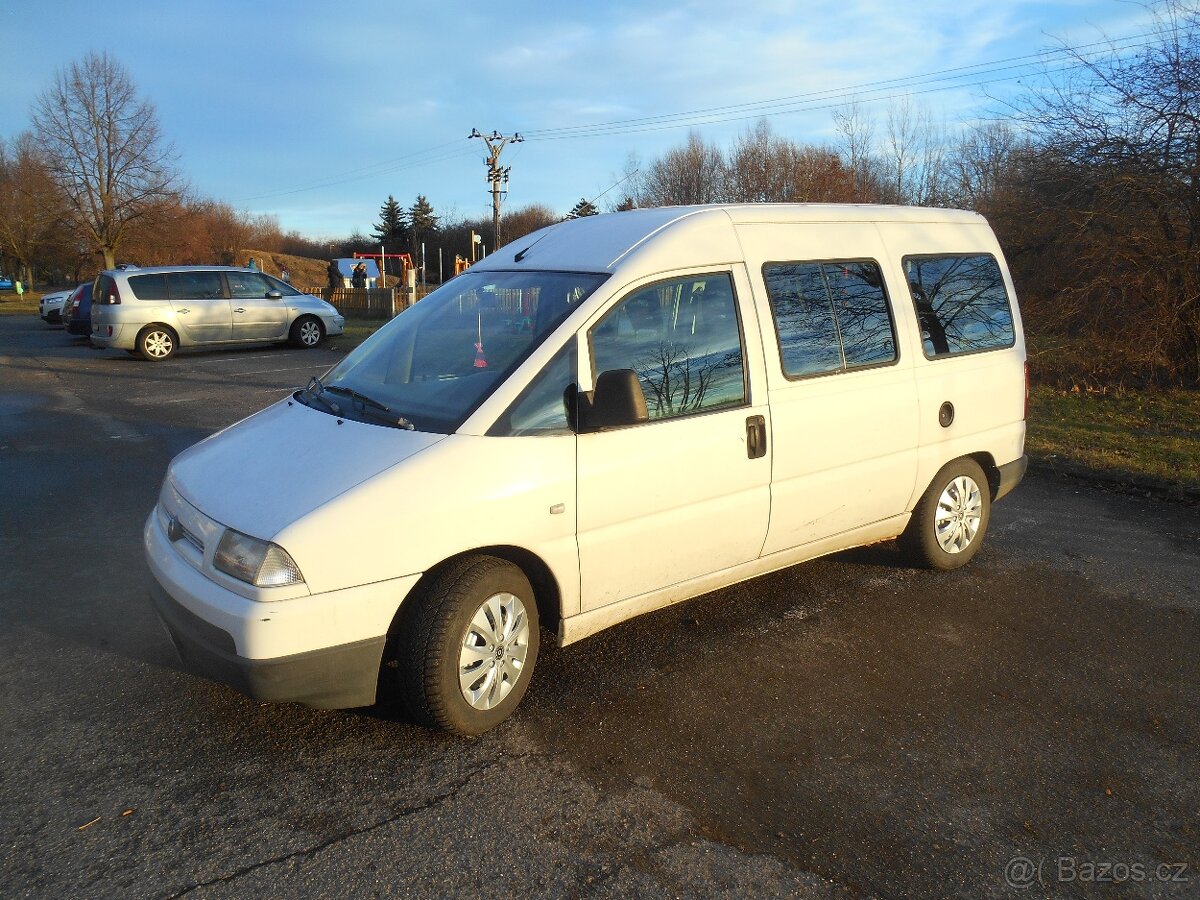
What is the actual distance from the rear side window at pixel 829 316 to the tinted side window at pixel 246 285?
16.1 meters

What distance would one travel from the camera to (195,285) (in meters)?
17.7

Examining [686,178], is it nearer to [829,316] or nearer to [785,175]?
[785,175]

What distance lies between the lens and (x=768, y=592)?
200 inches

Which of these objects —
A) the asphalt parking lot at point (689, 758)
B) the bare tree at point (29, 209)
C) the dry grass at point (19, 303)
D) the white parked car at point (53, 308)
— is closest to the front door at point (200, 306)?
the asphalt parking lot at point (689, 758)

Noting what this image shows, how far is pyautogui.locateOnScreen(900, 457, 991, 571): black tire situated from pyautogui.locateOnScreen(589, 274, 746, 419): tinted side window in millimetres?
1717

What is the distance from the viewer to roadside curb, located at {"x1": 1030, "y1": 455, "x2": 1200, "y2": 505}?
708 centimetres

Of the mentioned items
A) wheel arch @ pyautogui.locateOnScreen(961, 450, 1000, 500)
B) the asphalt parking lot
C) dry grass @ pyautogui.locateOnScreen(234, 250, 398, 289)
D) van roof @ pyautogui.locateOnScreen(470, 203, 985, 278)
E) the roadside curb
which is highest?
dry grass @ pyautogui.locateOnScreen(234, 250, 398, 289)

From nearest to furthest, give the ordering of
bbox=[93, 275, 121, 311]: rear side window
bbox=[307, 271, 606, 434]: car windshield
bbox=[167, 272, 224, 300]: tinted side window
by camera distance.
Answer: bbox=[307, 271, 606, 434]: car windshield, bbox=[93, 275, 121, 311]: rear side window, bbox=[167, 272, 224, 300]: tinted side window

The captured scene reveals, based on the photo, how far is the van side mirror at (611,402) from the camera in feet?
11.8

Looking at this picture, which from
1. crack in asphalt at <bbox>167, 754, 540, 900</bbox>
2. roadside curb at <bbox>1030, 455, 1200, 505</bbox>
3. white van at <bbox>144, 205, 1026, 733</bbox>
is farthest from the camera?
roadside curb at <bbox>1030, 455, 1200, 505</bbox>

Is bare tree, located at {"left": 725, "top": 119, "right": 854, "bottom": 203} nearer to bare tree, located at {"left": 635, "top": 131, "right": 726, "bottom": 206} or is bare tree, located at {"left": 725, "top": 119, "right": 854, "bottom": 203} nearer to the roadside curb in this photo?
bare tree, located at {"left": 635, "top": 131, "right": 726, "bottom": 206}

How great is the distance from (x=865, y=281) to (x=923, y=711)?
7.54 ft

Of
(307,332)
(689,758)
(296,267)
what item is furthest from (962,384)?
(296,267)

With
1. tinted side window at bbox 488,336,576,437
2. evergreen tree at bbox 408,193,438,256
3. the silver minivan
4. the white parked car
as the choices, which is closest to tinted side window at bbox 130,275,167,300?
the silver minivan
